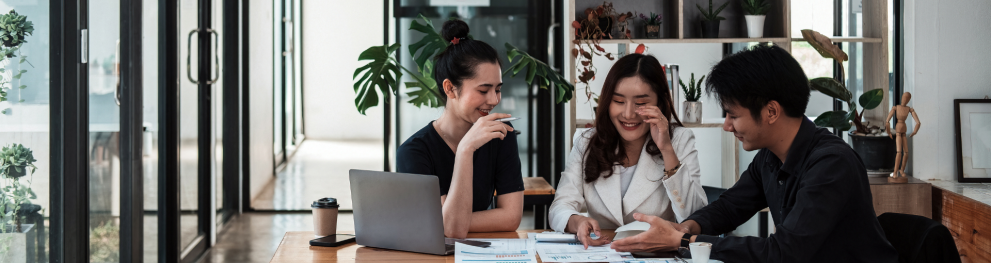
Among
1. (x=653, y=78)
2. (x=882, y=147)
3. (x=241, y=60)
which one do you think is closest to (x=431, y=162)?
(x=653, y=78)

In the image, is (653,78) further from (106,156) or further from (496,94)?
(106,156)

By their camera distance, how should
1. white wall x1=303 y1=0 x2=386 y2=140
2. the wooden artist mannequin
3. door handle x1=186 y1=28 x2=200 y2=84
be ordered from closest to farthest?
the wooden artist mannequin
door handle x1=186 y1=28 x2=200 y2=84
white wall x1=303 y1=0 x2=386 y2=140

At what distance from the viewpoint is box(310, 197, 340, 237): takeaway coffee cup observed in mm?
1911

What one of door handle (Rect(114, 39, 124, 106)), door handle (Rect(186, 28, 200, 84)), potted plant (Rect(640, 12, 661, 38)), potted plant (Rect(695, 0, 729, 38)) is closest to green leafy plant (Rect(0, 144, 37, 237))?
door handle (Rect(114, 39, 124, 106))

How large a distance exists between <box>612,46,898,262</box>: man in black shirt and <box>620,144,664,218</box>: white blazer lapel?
20.6 inches

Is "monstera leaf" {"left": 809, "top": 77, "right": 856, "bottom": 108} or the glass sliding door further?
the glass sliding door

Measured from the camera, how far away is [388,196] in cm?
171

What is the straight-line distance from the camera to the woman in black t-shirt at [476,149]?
208 cm

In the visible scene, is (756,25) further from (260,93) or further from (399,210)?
(260,93)

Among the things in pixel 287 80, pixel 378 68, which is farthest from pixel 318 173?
→ pixel 378 68

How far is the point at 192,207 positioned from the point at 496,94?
9.00 feet

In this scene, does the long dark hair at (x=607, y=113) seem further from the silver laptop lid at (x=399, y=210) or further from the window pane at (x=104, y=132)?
the window pane at (x=104, y=132)

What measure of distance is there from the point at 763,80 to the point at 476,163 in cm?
89

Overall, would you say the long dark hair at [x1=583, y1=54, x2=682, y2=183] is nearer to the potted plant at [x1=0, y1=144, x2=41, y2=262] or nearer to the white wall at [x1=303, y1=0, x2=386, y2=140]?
the potted plant at [x1=0, y1=144, x2=41, y2=262]
